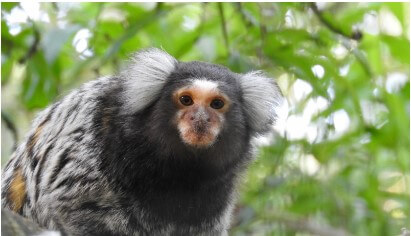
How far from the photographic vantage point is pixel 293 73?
3746 mm

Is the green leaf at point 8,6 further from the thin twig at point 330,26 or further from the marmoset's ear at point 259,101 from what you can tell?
the thin twig at point 330,26

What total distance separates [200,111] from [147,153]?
1.01 feet

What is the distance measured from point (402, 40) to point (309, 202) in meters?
1.00

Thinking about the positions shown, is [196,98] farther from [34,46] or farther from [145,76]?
[34,46]

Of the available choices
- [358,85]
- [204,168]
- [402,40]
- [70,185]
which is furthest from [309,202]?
[70,185]

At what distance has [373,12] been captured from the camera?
13.5 ft

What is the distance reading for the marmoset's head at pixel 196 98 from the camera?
2.86 meters

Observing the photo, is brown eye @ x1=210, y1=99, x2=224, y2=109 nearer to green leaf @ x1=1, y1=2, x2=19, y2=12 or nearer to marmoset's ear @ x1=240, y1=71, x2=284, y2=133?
marmoset's ear @ x1=240, y1=71, x2=284, y2=133

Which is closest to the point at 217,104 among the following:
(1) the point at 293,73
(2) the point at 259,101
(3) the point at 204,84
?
(3) the point at 204,84

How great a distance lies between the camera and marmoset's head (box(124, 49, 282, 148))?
2.86m

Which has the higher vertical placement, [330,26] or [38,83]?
[38,83]

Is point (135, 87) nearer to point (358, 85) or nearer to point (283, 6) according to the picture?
point (283, 6)

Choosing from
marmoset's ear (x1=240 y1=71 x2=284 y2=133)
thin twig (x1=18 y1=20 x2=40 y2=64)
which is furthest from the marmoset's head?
thin twig (x1=18 y1=20 x2=40 y2=64)

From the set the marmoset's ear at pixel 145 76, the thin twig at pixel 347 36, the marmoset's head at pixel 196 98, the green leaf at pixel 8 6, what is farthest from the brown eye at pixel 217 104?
the green leaf at pixel 8 6
